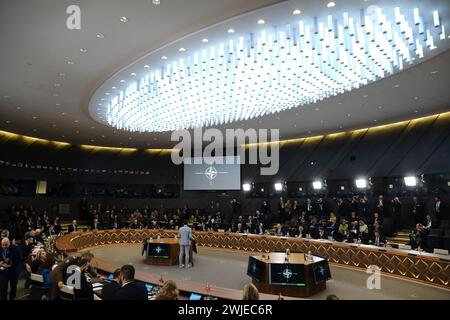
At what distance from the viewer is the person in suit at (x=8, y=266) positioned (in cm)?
586

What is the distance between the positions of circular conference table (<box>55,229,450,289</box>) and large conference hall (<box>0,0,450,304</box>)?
0.06m

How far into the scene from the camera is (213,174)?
2086 cm

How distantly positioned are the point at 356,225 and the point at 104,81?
11.5 m

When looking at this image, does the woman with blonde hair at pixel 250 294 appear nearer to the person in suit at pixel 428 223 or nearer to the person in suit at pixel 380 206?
the person in suit at pixel 428 223

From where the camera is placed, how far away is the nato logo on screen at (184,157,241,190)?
20.5m

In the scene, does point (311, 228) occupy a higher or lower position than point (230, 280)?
higher

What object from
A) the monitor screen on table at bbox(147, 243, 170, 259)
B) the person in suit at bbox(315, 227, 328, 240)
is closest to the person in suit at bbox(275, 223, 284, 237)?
the person in suit at bbox(315, 227, 328, 240)

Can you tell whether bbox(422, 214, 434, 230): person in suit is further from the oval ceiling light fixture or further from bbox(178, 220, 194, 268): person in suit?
bbox(178, 220, 194, 268): person in suit

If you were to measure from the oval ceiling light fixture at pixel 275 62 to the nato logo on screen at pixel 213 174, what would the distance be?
903 cm

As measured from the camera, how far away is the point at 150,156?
2366 cm

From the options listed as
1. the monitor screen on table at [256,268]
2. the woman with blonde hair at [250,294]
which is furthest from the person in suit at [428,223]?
the woman with blonde hair at [250,294]

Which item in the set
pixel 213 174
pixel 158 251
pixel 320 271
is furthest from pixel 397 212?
pixel 213 174
